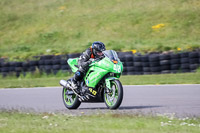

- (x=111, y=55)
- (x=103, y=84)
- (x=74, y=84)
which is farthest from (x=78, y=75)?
(x=111, y=55)

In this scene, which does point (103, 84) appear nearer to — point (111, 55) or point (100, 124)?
point (111, 55)

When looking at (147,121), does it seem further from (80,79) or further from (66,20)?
(66,20)

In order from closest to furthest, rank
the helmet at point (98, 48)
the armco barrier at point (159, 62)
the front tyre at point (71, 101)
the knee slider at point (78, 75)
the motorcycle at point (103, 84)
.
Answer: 1. the motorcycle at point (103, 84)
2. the helmet at point (98, 48)
3. the knee slider at point (78, 75)
4. the front tyre at point (71, 101)
5. the armco barrier at point (159, 62)

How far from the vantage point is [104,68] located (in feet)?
25.0

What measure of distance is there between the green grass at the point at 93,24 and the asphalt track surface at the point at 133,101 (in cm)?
829

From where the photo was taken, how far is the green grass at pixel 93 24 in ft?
74.6

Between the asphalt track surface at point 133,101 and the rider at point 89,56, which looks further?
the rider at point 89,56

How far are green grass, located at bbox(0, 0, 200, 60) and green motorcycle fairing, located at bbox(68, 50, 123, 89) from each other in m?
11.9

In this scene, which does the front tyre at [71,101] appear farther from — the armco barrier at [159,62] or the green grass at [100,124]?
the armco barrier at [159,62]

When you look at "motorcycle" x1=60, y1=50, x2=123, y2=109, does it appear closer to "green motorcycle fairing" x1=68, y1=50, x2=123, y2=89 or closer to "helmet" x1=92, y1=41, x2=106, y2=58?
"green motorcycle fairing" x1=68, y1=50, x2=123, y2=89

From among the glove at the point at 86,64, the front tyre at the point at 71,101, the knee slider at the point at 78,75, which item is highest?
the glove at the point at 86,64

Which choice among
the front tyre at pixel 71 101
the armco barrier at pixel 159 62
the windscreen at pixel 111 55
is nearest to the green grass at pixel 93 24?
the armco barrier at pixel 159 62

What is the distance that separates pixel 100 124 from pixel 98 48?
234 cm

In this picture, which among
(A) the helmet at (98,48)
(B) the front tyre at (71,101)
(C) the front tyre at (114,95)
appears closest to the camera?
(C) the front tyre at (114,95)
